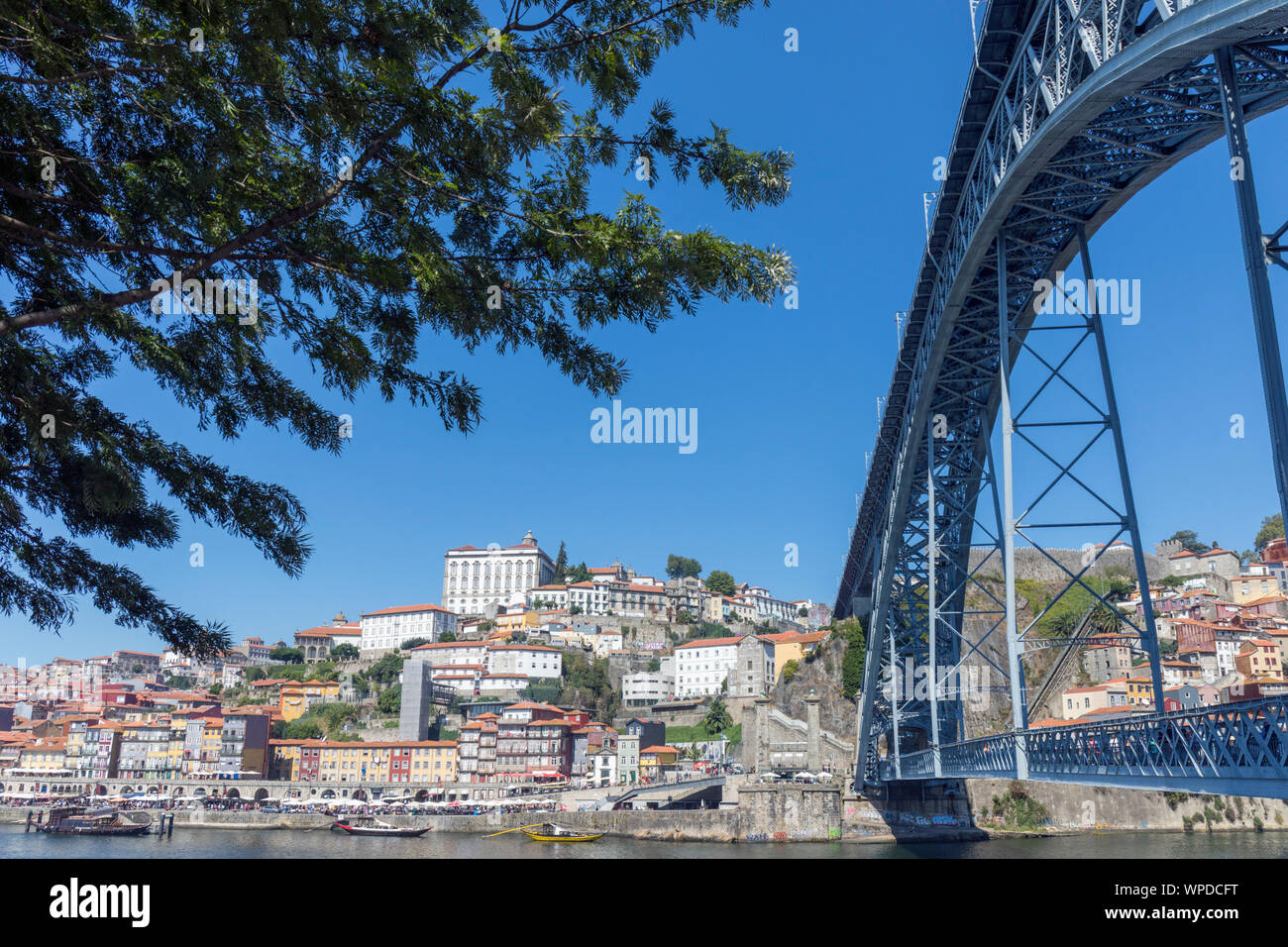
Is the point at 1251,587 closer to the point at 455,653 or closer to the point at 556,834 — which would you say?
the point at 556,834

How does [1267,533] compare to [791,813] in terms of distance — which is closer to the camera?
[791,813]

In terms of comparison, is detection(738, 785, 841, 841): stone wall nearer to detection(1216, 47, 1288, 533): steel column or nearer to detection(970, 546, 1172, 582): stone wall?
detection(970, 546, 1172, 582): stone wall

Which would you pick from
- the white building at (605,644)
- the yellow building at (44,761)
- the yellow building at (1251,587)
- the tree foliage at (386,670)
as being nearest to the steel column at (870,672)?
the yellow building at (1251,587)

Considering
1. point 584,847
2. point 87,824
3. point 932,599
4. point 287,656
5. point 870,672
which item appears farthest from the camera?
point 287,656

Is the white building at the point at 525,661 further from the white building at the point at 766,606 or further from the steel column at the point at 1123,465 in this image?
the steel column at the point at 1123,465

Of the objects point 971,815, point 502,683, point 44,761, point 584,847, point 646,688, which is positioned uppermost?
point 502,683

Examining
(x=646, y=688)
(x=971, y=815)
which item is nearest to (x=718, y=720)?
(x=646, y=688)
